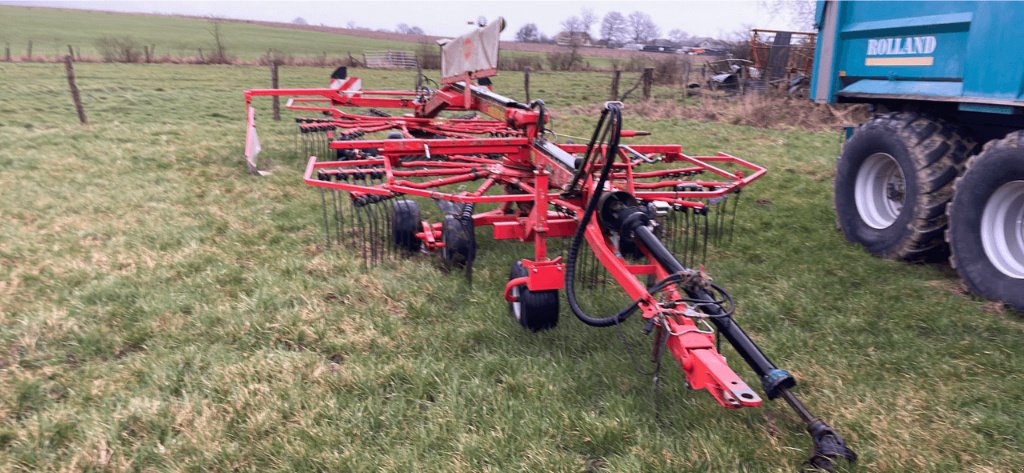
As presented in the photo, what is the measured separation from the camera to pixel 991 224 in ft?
13.0

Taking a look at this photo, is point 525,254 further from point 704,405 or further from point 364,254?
point 704,405

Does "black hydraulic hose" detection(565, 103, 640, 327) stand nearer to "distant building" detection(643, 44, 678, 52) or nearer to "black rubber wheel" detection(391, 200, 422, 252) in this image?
"black rubber wheel" detection(391, 200, 422, 252)

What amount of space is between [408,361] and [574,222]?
54.7 inches

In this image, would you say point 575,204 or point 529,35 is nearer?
point 575,204

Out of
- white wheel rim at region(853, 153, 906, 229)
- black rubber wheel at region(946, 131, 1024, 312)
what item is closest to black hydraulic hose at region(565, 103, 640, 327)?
black rubber wheel at region(946, 131, 1024, 312)

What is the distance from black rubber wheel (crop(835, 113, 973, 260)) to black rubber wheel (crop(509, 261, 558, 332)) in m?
2.72

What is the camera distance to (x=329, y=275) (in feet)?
14.7

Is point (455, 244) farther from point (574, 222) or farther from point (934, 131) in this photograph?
point (934, 131)

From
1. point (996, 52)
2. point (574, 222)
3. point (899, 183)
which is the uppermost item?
point (996, 52)

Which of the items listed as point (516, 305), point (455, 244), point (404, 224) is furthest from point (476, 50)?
point (516, 305)

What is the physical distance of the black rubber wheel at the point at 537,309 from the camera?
11.5ft

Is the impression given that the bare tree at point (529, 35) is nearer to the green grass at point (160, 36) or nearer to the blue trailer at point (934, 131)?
the green grass at point (160, 36)

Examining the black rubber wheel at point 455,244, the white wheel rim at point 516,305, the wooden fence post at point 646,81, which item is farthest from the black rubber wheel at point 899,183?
the wooden fence post at point 646,81

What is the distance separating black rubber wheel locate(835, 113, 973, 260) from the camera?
14.5 ft
